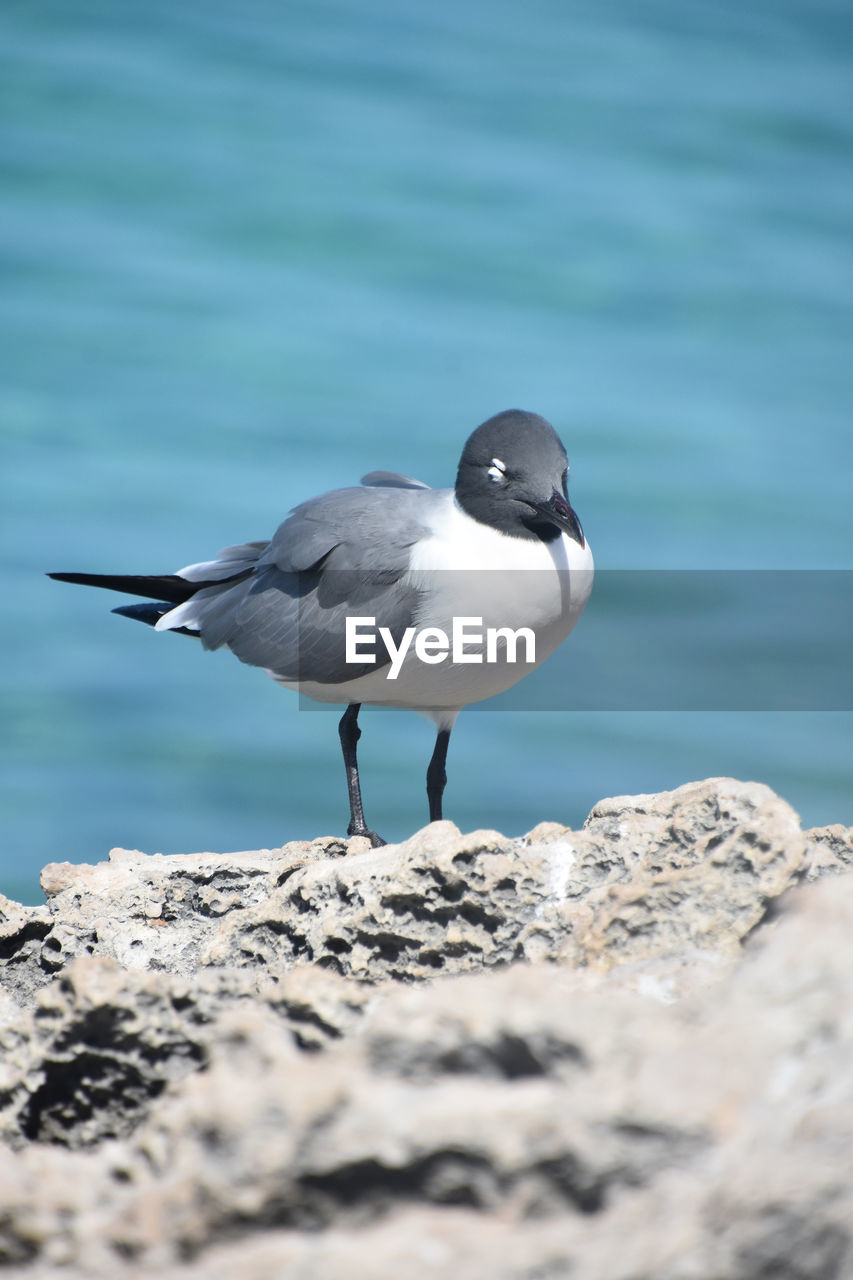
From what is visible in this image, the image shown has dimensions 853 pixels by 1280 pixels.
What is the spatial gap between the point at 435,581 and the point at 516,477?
0.46 meters

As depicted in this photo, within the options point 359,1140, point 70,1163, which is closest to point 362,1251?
point 359,1140

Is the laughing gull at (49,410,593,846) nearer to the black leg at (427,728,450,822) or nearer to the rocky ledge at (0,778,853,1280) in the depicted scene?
the black leg at (427,728,450,822)

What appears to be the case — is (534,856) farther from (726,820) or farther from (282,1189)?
(282,1189)

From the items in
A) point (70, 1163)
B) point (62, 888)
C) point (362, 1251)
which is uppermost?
Result: point (362, 1251)

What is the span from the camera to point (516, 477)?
4.64 m

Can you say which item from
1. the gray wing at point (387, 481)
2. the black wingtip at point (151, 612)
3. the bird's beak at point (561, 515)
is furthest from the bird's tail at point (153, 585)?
the bird's beak at point (561, 515)

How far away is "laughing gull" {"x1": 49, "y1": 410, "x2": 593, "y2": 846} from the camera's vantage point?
4.59 metres

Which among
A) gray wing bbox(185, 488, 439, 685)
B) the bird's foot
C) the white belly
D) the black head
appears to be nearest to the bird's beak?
the black head

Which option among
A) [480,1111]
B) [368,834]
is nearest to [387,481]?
[368,834]

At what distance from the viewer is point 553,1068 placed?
4.67 feet

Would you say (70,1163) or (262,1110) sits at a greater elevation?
(262,1110)

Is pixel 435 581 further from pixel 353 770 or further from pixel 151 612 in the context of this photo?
pixel 151 612

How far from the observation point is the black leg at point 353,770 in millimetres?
4684

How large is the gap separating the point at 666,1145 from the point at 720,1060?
0.12 metres
